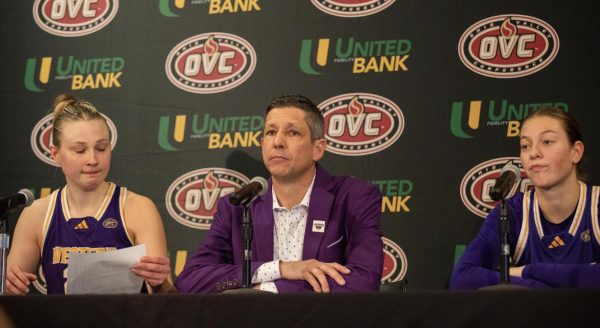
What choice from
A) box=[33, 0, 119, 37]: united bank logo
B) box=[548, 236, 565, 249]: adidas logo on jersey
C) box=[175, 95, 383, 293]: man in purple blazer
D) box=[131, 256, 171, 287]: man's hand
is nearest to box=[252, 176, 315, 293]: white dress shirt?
box=[175, 95, 383, 293]: man in purple blazer

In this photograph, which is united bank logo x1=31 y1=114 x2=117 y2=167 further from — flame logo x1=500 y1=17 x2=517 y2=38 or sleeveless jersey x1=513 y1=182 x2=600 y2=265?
sleeveless jersey x1=513 y1=182 x2=600 y2=265

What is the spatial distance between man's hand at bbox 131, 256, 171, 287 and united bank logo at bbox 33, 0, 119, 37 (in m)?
2.06

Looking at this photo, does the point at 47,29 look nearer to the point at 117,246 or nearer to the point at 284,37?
the point at 284,37

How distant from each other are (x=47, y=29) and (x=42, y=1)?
0.18 meters

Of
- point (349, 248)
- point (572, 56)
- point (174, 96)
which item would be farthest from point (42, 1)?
point (572, 56)

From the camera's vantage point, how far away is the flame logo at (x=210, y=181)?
443cm

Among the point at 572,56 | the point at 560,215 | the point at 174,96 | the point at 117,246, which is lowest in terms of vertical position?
the point at 117,246

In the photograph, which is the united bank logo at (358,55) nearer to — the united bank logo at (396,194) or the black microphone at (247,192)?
the united bank logo at (396,194)

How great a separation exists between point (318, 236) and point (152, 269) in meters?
0.72

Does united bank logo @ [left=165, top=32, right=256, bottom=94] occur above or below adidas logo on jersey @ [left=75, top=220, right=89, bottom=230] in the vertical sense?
above

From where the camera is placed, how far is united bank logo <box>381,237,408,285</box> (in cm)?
423

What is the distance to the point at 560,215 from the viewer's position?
3453 millimetres

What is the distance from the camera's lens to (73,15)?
4715mm

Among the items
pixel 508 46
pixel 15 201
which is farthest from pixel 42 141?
pixel 508 46
